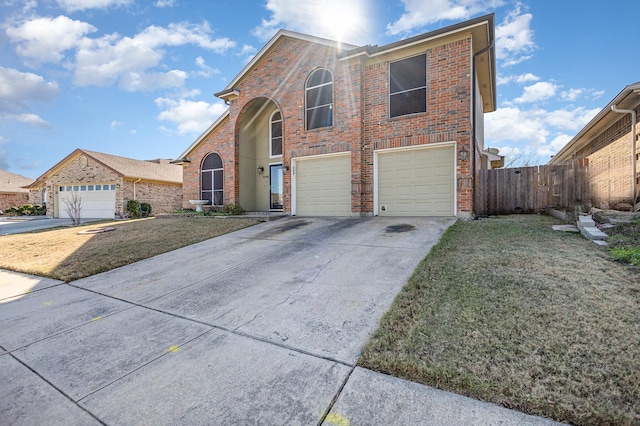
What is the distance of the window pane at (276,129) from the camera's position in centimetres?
1331

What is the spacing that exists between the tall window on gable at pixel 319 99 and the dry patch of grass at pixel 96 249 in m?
4.30

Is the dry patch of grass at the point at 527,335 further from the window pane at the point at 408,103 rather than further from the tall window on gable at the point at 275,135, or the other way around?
the tall window on gable at the point at 275,135

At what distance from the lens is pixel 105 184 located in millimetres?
19078

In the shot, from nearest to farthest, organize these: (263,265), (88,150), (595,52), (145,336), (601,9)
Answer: (145,336) < (263,265) < (601,9) < (595,52) < (88,150)

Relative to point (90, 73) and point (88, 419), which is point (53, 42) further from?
point (88, 419)

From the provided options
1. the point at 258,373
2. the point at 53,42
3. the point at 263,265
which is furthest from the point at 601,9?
the point at 53,42

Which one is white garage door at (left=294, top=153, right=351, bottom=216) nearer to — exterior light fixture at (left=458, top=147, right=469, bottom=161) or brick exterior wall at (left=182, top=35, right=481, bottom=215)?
brick exterior wall at (left=182, top=35, right=481, bottom=215)

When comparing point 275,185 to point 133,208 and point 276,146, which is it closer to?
point 276,146

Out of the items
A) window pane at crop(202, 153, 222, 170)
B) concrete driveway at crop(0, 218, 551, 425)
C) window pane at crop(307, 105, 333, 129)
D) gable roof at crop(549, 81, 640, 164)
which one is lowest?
concrete driveway at crop(0, 218, 551, 425)

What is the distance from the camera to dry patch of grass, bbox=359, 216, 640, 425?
5.86ft

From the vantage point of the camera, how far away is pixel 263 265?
5.14m

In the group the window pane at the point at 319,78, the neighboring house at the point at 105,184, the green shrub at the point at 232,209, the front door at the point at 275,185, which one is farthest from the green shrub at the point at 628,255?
the neighboring house at the point at 105,184

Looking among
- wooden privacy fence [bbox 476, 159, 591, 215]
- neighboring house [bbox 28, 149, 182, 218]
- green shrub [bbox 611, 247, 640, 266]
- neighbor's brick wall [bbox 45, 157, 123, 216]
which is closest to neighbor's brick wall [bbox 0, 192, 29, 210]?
neighboring house [bbox 28, 149, 182, 218]

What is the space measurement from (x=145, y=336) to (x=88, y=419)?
3.70ft
